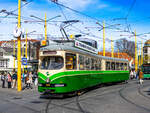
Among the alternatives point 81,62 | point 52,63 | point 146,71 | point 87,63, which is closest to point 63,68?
point 52,63

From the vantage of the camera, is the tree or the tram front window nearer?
the tram front window

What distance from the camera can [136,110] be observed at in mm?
9203

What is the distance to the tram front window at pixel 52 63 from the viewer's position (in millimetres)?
12109

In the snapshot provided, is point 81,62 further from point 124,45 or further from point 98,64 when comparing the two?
point 124,45

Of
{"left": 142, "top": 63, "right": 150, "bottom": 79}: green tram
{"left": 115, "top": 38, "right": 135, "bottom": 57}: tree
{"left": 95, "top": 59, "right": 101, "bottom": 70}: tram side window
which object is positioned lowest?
{"left": 142, "top": 63, "right": 150, "bottom": 79}: green tram

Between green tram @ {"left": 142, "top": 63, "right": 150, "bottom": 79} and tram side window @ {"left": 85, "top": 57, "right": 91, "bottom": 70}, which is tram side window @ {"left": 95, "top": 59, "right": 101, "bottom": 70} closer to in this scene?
tram side window @ {"left": 85, "top": 57, "right": 91, "bottom": 70}

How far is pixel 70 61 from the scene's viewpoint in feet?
41.3

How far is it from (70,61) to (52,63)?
3.30ft

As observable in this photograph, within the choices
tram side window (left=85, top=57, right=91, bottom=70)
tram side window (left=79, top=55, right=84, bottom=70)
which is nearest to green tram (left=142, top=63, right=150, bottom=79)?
tram side window (left=85, top=57, right=91, bottom=70)

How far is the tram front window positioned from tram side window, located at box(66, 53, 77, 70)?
396 mm

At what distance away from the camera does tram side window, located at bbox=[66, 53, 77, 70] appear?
1238cm

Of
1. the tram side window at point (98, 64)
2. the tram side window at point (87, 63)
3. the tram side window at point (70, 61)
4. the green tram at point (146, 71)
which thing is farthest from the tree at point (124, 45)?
the tram side window at point (70, 61)

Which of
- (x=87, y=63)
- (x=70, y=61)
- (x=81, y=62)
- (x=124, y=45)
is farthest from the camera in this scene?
(x=124, y=45)

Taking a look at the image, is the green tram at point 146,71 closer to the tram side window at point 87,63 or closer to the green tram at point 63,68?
the green tram at point 63,68
